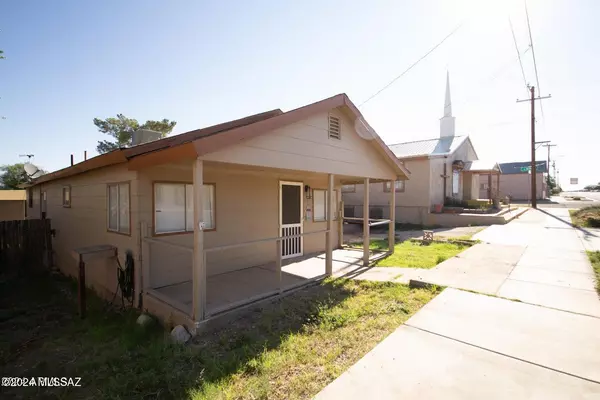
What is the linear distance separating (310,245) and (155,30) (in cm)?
747

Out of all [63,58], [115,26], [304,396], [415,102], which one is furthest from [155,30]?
[304,396]

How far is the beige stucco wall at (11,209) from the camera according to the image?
1756 cm

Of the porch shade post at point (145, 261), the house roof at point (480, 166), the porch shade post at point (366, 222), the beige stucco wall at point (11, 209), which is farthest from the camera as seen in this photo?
the house roof at point (480, 166)

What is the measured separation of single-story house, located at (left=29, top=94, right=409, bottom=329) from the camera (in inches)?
171

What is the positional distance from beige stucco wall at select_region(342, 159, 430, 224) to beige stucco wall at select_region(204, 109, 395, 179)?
406 inches

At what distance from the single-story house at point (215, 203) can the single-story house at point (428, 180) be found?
9.65 meters

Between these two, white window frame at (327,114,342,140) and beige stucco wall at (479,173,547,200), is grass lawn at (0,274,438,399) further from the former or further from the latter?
beige stucco wall at (479,173,547,200)

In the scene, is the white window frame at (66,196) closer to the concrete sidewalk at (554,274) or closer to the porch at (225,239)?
the porch at (225,239)

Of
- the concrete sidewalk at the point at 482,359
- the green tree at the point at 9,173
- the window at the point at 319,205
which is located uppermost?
the green tree at the point at 9,173

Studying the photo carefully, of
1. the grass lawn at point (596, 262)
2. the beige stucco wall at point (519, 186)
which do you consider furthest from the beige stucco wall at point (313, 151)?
the beige stucco wall at point (519, 186)

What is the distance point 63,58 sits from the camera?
836cm

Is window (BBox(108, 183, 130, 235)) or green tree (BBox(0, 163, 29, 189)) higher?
green tree (BBox(0, 163, 29, 189))

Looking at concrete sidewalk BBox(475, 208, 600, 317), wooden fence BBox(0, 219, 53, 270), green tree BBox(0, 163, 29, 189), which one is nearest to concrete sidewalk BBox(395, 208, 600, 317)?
concrete sidewalk BBox(475, 208, 600, 317)

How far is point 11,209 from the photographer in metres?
17.8
